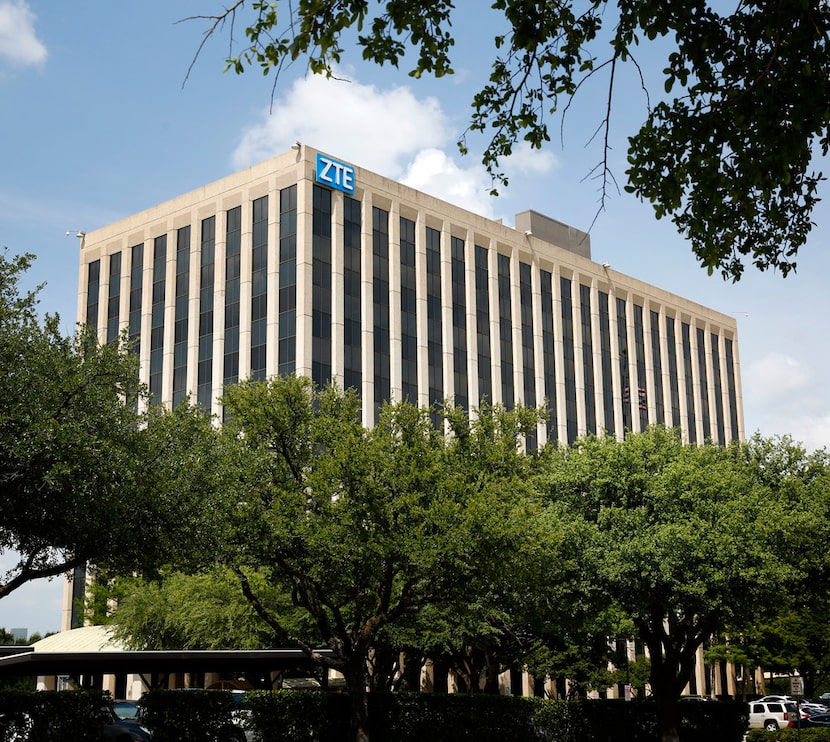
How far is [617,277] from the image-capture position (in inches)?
3418

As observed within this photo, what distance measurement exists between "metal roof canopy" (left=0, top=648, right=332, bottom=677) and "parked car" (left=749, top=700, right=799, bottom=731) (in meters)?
31.4

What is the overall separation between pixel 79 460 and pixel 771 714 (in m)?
50.0

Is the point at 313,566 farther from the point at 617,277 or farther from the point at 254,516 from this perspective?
the point at 617,277

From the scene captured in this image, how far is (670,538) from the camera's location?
31.2 metres

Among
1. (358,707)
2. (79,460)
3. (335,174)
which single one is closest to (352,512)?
(358,707)

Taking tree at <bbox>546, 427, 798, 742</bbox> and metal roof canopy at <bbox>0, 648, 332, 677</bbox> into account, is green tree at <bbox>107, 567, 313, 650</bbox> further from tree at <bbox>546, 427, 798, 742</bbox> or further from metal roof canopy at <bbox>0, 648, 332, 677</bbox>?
tree at <bbox>546, 427, 798, 742</bbox>

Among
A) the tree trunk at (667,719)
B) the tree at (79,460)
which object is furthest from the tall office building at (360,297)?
the tree at (79,460)

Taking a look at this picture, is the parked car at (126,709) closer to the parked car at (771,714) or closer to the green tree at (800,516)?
the green tree at (800,516)

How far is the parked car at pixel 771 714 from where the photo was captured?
57278 mm

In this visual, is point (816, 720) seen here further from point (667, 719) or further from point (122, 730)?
point (122, 730)

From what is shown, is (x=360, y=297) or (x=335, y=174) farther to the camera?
(x=335, y=174)

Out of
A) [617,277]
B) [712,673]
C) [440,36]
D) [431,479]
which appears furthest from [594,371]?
[440,36]

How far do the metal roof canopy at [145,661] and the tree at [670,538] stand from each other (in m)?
9.99

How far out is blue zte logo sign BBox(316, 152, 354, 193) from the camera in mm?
63188
